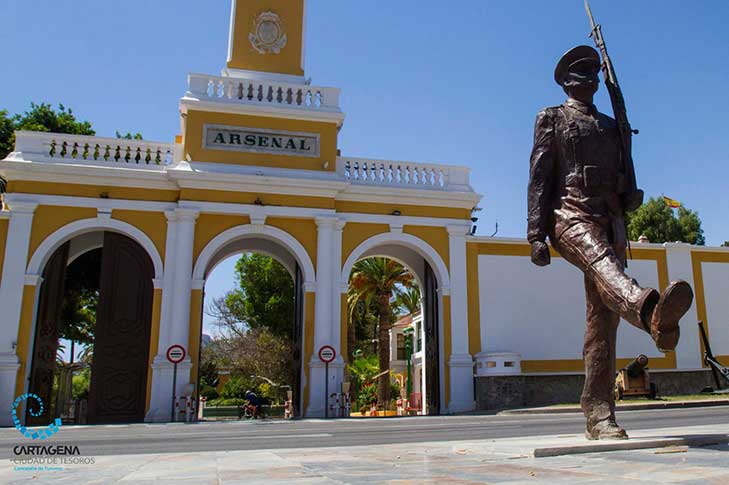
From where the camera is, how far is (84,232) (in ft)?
57.4

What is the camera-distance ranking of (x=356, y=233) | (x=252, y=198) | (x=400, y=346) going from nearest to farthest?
(x=252, y=198), (x=356, y=233), (x=400, y=346)

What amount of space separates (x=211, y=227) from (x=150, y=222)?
1618mm

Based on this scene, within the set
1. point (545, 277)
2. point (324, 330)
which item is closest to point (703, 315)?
point (545, 277)

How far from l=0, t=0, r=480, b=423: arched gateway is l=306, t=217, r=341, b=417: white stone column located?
0.04 metres


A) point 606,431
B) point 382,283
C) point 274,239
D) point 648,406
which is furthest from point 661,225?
point 606,431

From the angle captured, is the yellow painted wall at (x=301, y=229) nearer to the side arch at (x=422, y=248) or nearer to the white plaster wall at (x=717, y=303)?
the side arch at (x=422, y=248)

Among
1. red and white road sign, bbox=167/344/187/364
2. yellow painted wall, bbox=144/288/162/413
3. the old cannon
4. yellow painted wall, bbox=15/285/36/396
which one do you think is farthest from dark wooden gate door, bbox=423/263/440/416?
yellow painted wall, bbox=15/285/36/396

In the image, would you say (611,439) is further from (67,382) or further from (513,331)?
(67,382)

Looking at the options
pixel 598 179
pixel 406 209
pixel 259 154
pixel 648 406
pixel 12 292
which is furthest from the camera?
pixel 406 209

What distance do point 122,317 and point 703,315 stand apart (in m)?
18.2

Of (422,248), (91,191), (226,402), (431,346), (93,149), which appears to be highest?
(93,149)

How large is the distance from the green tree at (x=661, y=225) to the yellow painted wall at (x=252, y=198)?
29.1 meters

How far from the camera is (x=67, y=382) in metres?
23.3

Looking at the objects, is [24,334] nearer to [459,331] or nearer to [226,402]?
[459,331]
